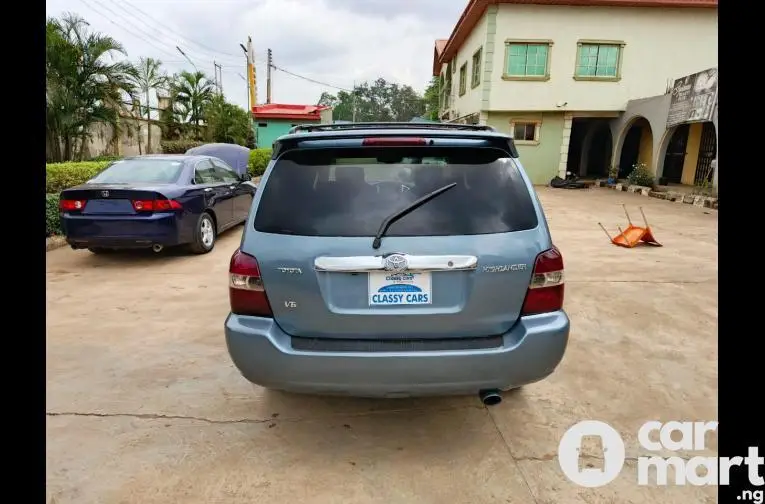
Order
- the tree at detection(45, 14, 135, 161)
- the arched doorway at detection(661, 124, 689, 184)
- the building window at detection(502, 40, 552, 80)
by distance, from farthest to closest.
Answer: the building window at detection(502, 40, 552, 80)
the arched doorway at detection(661, 124, 689, 184)
the tree at detection(45, 14, 135, 161)

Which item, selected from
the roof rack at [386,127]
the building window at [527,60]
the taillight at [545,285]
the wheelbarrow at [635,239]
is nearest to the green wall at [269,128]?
the building window at [527,60]

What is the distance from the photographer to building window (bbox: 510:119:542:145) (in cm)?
1808

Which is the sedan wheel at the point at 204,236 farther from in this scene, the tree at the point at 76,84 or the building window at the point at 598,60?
the building window at the point at 598,60

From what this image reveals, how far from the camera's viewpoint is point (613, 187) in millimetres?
17359

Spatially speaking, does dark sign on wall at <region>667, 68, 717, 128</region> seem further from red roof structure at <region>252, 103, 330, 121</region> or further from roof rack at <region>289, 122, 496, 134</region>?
red roof structure at <region>252, 103, 330, 121</region>

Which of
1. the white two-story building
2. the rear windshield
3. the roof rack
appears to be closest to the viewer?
the rear windshield

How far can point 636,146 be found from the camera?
20344 millimetres

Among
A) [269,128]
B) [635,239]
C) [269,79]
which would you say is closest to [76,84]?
[269,128]

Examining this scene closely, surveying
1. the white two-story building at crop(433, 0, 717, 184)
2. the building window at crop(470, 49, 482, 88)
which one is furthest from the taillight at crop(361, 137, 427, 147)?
the building window at crop(470, 49, 482, 88)

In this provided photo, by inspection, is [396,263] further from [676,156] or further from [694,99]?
[676,156]

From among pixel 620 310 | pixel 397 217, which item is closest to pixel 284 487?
pixel 397 217

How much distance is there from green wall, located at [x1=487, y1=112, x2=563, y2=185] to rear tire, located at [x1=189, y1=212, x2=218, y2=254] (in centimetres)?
1340

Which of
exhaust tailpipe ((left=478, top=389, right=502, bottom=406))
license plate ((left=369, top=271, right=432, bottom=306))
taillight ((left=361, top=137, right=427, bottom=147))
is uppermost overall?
taillight ((left=361, top=137, right=427, bottom=147))
